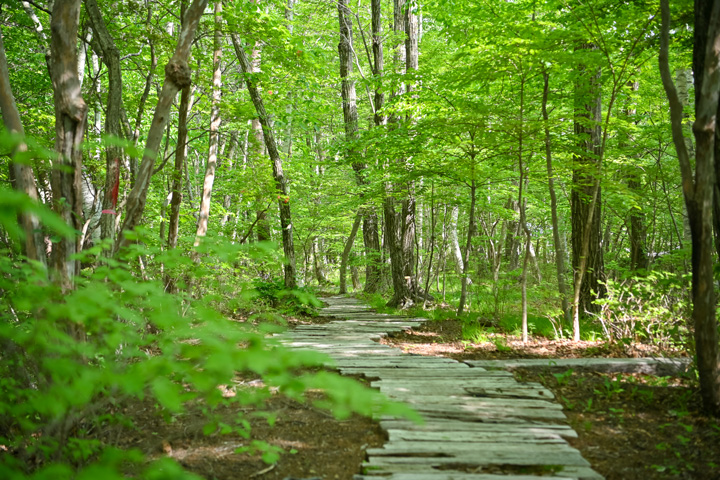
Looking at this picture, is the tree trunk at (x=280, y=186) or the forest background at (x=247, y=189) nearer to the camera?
the forest background at (x=247, y=189)

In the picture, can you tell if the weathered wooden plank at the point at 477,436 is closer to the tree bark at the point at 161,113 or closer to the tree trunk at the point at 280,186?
the tree bark at the point at 161,113

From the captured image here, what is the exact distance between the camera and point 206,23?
614 cm

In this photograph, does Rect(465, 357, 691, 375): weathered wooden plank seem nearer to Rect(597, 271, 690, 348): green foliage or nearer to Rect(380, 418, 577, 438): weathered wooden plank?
Rect(597, 271, 690, 348): green foliage

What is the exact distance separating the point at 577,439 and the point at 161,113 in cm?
388

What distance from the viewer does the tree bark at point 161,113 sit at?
3.43m

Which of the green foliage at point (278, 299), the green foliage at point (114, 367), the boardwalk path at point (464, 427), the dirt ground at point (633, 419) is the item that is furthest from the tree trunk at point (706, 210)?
the green foliage at point (278, 299)

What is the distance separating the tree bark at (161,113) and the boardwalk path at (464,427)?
194 cm

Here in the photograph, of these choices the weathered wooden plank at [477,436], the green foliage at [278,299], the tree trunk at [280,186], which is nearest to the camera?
the weathered wooden plank at [477,436]

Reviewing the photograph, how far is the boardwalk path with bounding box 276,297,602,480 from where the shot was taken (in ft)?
7.80

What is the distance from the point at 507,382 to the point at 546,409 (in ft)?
1.96

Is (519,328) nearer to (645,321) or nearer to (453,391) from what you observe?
(645,321)

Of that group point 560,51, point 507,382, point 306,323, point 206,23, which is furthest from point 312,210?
point 507,382

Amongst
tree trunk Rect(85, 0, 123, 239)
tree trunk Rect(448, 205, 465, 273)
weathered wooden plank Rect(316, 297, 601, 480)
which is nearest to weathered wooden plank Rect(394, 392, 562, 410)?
weathered wooden plank Rect(316, 297, 601, 480)

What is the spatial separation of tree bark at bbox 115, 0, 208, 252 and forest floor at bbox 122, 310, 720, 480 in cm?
153
